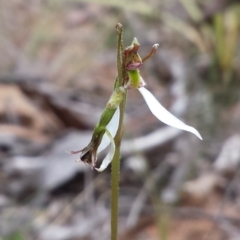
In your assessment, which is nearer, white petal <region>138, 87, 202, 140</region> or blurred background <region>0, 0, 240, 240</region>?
white petal <region>138, 87, 202, 140</region>

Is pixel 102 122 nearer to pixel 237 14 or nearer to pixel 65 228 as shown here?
pixel 65 228

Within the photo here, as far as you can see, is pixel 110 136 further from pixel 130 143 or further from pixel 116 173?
pixel 130 143

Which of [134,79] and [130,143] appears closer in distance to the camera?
[134,79]

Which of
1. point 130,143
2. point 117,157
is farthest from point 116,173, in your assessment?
point 130,143

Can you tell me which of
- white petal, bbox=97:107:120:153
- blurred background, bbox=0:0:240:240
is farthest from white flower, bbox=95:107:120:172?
blurred background, bbox=0:0:240:240

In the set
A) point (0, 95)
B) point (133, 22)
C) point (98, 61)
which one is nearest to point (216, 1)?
point (133, 22)

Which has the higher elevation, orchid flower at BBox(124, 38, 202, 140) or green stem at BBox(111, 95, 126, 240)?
orchid flower at BBox(124, 38, 202, 140)

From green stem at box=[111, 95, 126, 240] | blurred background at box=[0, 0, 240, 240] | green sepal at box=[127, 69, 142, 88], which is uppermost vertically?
blurred background at box=[0, 0, 240, 240]

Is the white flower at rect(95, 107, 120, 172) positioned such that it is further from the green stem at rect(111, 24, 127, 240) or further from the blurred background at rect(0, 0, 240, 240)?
the blurred background at rect(0, 0, 240, 240)

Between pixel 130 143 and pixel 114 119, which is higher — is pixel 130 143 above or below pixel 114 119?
above
